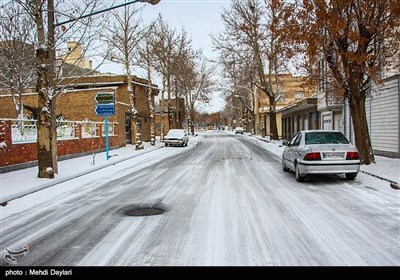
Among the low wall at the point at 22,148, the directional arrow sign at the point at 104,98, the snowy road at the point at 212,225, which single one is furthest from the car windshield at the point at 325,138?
the directional arrow sign at the point at 104,98

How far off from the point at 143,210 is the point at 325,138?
6434 mm

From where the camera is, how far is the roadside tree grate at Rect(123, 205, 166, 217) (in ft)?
22.6

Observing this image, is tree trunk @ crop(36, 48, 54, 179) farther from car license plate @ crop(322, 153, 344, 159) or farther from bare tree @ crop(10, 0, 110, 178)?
car license plate @ crop(322, 153, 344, 159)

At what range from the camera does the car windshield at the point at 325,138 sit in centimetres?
1089

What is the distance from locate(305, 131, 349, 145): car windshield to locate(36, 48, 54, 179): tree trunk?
813cm

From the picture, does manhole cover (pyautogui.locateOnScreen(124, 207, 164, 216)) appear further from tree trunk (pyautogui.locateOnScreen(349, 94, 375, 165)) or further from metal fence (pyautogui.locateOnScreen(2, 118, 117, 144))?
tree trunk (pyautogui.locateOnScreen(349, 94, 375, 165))

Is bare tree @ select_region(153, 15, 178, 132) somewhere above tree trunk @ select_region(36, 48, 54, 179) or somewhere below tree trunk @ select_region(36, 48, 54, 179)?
above

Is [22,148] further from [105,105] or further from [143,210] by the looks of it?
[143,210]

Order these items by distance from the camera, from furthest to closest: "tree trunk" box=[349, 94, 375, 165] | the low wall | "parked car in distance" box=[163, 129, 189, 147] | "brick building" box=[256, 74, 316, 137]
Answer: "brick building" box=[256, 74, 316, 137], "parked car in distance" box=[163, 129, 189, 147], "tree trunk" box=[349, 94, 375, 165], the low wall

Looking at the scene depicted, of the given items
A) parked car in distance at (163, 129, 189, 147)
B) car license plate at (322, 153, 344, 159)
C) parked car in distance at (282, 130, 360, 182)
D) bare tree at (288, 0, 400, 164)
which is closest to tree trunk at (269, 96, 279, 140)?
parked car in distance at (163, 129, 189, 147)

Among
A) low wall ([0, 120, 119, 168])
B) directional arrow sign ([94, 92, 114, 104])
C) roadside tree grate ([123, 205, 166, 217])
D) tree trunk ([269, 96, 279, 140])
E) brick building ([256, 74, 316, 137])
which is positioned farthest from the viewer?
brick building ([256, 74, 316, 137])

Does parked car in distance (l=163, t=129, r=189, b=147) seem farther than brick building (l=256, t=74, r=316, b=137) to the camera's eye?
No

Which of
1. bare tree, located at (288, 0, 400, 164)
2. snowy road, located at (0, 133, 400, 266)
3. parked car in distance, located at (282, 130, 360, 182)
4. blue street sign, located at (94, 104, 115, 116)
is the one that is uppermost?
bare tree, located at (288, 0, 400, 164)
